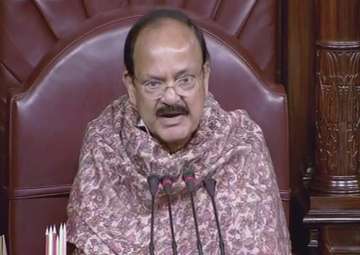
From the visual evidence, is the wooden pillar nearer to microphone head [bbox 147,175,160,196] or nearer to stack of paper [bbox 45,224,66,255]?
microphone head [bbox 147,175,160,196]

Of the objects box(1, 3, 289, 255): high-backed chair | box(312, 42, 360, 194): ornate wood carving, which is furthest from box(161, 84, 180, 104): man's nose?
box(312, 42, 360, 194): ornate wood carving

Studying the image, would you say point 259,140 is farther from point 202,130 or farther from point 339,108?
point 339,108

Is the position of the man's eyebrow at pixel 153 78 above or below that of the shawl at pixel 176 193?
above

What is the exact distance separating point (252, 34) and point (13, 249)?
3.13 feet

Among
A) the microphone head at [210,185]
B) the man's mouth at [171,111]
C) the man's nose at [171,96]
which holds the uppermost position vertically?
the man's nose at [171,96]

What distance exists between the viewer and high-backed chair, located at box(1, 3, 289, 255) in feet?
8.03

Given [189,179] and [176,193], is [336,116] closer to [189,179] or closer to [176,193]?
[176,193]

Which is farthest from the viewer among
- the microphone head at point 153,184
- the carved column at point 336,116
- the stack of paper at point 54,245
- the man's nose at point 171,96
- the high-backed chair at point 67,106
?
the carved column at point 336,116

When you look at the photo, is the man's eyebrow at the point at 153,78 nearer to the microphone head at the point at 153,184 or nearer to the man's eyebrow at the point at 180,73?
the man's eyebrow at the point at 180,73

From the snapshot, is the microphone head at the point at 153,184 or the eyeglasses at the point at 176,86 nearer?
the microphone head at the point at 153,184

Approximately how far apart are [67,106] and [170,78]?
46 centimetres

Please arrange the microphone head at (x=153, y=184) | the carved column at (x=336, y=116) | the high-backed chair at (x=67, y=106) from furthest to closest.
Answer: the carved column at (x=336, y=116) < the high-backed chair at (x=67, y=106) < the microphone head at (x=153, y=184)

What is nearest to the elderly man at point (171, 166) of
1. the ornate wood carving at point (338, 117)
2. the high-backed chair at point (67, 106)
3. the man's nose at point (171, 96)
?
the man's nose at point (171, 96)

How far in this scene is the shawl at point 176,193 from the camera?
2143 mm
